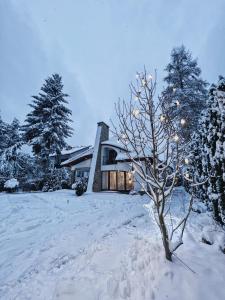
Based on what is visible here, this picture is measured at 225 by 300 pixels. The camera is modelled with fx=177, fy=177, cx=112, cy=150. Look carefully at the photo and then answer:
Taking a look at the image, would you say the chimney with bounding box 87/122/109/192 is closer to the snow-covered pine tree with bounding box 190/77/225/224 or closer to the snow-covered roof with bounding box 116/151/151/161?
the snow-covered roof with bounding box 116/151/151/161

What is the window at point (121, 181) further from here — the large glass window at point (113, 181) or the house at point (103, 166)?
the large glass window at point (113, 181)

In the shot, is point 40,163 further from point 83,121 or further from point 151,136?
point 83,121

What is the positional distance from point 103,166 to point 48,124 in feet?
27.8

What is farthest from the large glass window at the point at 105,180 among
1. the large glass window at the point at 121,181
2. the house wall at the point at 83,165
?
the house wall at the point at 83,165

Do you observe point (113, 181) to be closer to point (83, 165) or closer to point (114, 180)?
point (114, 180)

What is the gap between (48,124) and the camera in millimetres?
21453

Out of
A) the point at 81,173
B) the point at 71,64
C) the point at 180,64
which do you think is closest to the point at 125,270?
the point at 81,173

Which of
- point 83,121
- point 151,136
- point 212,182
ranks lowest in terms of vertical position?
point 212,182

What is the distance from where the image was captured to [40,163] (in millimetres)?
21250

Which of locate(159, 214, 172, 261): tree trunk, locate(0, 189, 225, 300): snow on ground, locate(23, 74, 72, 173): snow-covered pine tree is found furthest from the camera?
locate(23, 74, 72, 173): snow-covered pine tree

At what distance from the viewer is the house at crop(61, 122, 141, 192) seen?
18969 mm

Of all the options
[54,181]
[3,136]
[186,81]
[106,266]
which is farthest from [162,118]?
[3,136]

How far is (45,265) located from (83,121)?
136m

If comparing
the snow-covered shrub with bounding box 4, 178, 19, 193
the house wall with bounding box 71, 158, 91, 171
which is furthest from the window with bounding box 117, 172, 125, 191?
the snow-covered shrub with bounding box 4, 178, 19, 193
